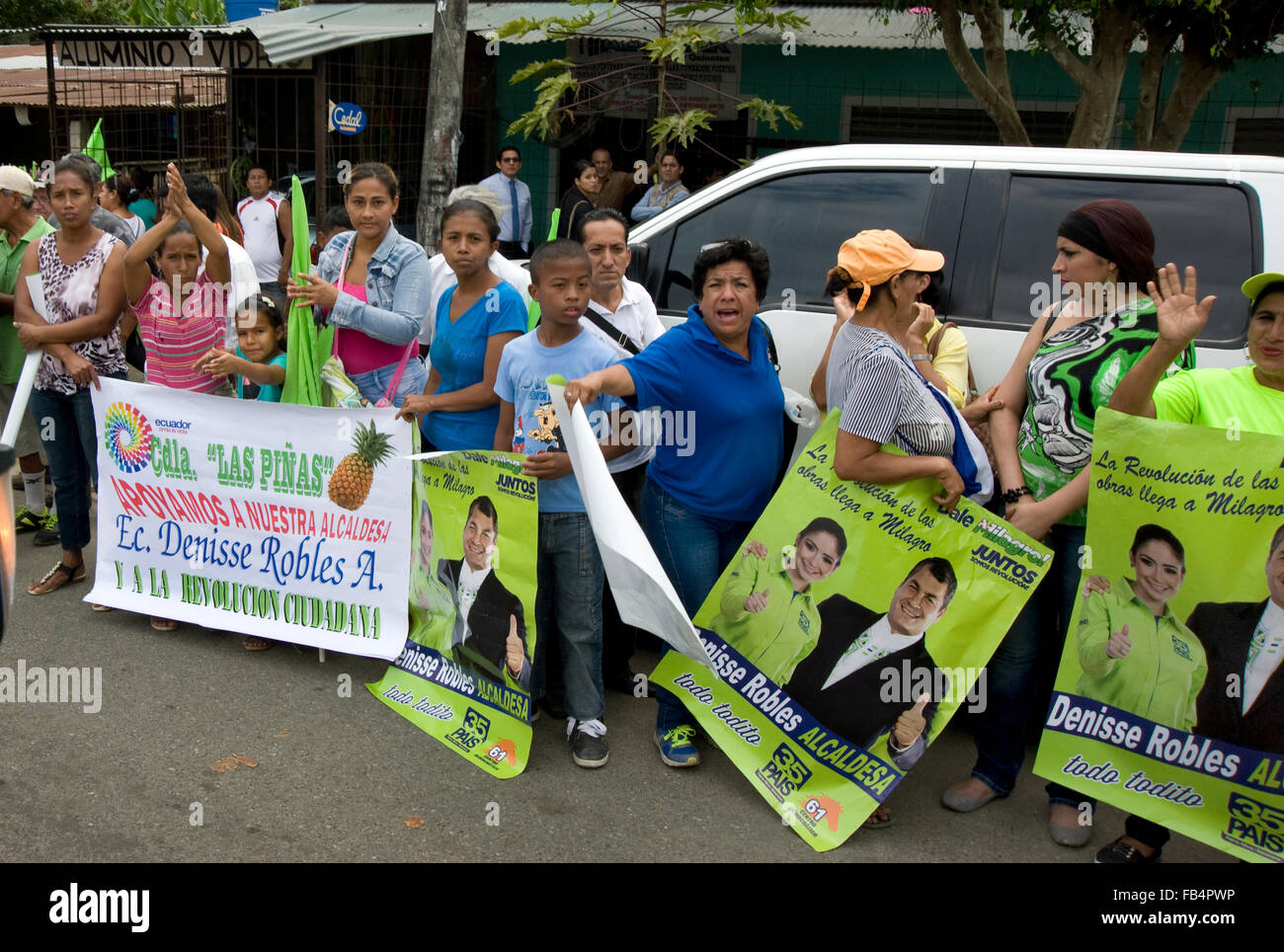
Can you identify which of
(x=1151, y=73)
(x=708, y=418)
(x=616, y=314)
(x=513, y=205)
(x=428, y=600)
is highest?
(x=1151, y=73)

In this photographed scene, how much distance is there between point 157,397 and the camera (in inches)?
204

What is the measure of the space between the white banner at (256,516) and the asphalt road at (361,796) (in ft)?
1.11

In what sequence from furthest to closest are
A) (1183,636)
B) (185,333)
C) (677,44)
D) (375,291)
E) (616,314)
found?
(677,44) → (185,333) → (375,291) → (616,314) → (1183,636)

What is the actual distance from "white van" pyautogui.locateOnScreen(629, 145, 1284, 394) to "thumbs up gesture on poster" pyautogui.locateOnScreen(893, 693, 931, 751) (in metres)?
1.42

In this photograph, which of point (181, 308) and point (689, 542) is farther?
point (181, 308)

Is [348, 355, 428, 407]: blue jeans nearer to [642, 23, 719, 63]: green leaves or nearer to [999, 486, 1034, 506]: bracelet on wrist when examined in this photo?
[999, 486, 1034, 506]: bracelet on wrist

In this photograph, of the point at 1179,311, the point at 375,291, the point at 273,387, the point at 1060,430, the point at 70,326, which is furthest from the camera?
the point at 70,326

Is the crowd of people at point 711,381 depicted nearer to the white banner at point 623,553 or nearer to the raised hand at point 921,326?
the raised hand at point 921,326

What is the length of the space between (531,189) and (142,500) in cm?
915

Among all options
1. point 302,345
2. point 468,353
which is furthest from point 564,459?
point 302,345

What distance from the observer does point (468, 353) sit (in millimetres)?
4445

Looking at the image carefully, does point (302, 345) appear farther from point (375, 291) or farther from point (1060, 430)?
point (1060, 430)

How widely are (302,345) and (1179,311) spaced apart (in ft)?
10.9

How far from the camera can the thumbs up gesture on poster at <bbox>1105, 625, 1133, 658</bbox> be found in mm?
3395
